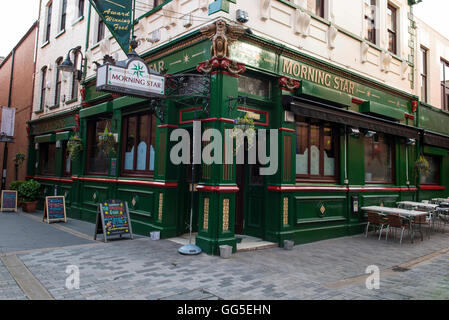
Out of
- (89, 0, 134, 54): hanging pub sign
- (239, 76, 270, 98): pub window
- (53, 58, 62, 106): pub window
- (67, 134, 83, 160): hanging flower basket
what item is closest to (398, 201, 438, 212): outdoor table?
(239, 76, 270, 98): pub window

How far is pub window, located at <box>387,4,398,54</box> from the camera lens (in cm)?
1238

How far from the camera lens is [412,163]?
1259cm

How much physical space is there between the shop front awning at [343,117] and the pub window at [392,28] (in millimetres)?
3126

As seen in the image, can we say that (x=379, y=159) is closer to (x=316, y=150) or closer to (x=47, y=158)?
(x=316, y=150)

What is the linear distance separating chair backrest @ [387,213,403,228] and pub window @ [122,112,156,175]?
6.58 metres

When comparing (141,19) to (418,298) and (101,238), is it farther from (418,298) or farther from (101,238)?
(418,298)

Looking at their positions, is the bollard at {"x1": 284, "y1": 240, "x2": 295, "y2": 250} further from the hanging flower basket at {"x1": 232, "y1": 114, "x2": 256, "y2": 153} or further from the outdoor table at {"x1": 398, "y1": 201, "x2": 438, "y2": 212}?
the outdoor table at {"x1": 398, "y1": 201, "x2": 438, "y2": 212}

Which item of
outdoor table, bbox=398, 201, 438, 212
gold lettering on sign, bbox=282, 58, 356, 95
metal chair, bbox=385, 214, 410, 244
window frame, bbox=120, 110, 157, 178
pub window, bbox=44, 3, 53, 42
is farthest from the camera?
pub window, bbox=44, 3, 53, 42

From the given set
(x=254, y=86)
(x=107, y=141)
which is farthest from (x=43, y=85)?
(x=254, y=86)

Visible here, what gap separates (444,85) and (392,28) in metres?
5.51

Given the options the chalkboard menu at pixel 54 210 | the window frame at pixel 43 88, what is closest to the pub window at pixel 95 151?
the chalkboard menu at pixel 54 210

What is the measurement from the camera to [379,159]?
11484 mm
